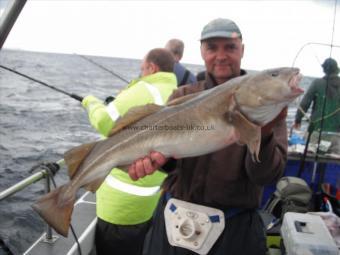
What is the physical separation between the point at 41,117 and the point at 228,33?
60.0 ft

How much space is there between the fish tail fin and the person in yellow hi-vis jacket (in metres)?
1.20

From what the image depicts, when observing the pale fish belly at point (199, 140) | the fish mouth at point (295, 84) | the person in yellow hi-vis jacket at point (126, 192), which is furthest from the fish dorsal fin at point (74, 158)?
the fish mouth at point (295, 84)

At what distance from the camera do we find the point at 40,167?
3.80 meters

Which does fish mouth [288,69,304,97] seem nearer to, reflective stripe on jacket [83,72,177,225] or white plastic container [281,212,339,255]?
white plastic container [281,212,339,255]

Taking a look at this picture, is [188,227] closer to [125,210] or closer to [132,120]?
[132,120]

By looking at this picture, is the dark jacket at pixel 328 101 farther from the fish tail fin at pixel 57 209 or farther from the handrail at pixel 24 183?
the fish tail fin at pixel 57 209

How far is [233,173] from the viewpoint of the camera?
2738mm

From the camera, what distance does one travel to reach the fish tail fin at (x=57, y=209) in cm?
268

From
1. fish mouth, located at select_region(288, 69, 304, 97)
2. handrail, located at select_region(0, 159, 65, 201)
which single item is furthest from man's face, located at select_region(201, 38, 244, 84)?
handrail, located at select_region(0, 159, 65, 201)

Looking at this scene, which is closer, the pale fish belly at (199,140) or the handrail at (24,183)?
the pale fish belly at (199,140)

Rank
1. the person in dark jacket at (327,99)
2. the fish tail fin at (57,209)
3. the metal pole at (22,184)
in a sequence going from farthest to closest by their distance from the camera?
the person in dark jacket at (327,99)
the metal pole at (22,184)
the fish tail fin at (57,209)

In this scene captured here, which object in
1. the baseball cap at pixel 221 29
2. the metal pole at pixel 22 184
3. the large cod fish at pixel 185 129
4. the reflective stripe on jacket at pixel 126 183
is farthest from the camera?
the reflective stripe on jacket at pixel 126 183

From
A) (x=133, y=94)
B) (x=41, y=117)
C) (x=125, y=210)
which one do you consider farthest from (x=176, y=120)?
(x=41, y=117)

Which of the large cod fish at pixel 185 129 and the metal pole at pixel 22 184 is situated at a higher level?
the large cod fish at pixel 185 129
